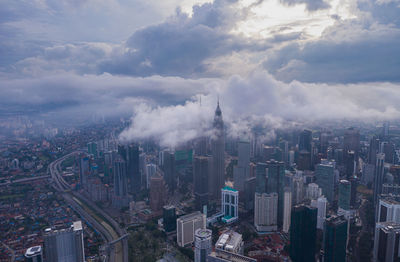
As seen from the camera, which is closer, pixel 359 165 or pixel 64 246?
pixel 64 246

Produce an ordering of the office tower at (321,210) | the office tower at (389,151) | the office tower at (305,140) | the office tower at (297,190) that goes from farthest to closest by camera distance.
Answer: the office tower at (305,140)
the office tower at (389,151)
the office tower at (297,190)
the office tower at (321,210)

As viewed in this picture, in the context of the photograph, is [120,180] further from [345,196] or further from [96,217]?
[345,196]

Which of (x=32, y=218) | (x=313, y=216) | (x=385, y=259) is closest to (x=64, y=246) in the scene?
(x=32, y=218)

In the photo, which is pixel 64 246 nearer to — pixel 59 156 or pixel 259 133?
pixel 59 156

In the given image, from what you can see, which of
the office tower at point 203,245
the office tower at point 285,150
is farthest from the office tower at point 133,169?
the office tower at point 285,150

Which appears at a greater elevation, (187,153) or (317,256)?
(187,153)

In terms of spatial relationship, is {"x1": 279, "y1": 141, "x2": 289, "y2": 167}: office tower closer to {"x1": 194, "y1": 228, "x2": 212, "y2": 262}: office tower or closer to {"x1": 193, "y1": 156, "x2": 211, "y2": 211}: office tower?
{"x1": 193, "y1": 156, "x2": 211, "y2": 211}: office tower

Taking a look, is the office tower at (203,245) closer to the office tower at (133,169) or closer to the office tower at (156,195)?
the office tower at (156,195)
